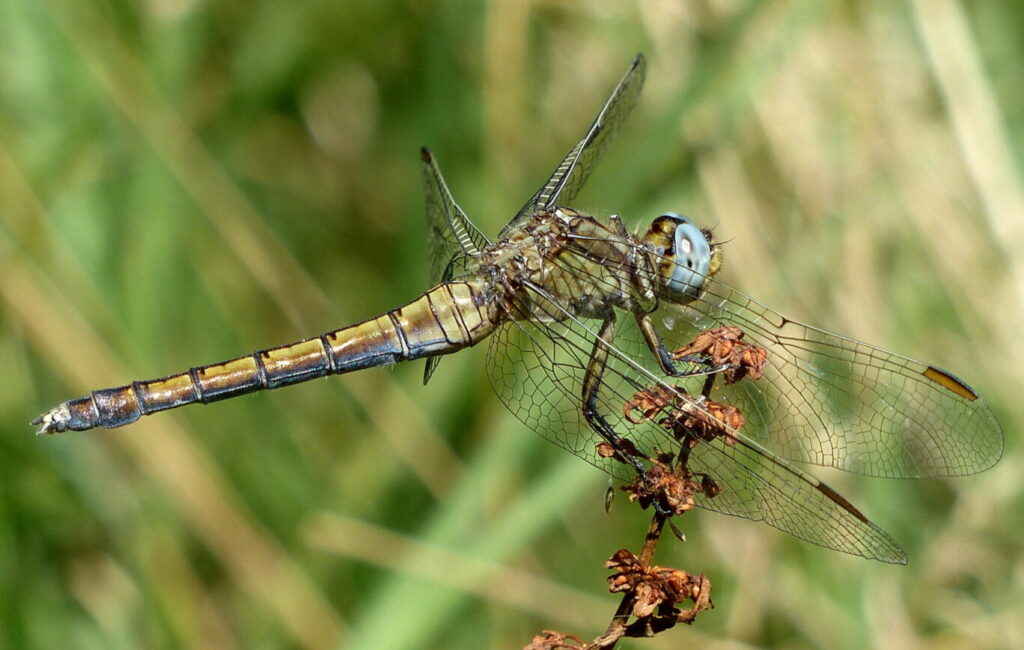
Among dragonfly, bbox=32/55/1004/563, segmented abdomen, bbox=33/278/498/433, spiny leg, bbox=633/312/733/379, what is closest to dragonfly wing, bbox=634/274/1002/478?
dragonfly, bbox=32/55/1004/563

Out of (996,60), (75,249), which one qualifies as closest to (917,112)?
(996,60)

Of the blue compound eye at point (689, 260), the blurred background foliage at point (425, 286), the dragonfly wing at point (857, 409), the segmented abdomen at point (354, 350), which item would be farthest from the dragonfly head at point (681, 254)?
the blurred background foliage at point (425, 286)

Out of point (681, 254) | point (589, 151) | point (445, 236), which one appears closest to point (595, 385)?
point (681, 254)

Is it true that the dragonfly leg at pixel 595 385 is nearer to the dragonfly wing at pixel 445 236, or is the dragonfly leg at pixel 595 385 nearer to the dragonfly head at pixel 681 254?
the dragonfly head at pixel 681 254

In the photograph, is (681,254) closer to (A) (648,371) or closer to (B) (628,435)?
(A) (648,371)

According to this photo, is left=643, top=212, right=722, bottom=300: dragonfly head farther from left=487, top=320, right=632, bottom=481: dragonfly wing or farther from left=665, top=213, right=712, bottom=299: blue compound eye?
left=487, top=320, right=632, bottom=481: dragonfly wing

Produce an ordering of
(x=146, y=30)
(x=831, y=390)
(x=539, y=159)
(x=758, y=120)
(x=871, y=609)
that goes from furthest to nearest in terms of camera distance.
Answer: (x=539, y=159) → (x=758, y=120) → (x=146, y=30) → (x=871, y=609) → (x=831, y=390)

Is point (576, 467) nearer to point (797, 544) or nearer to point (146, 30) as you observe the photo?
point (797, 544)
